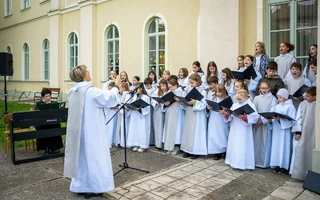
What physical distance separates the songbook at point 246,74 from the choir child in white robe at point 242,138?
0.56 meters

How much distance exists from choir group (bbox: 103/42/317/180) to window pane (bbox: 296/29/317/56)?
1.77 metres

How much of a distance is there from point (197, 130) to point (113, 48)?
868cm

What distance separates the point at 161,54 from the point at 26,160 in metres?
6.86

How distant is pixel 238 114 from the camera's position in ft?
18.7

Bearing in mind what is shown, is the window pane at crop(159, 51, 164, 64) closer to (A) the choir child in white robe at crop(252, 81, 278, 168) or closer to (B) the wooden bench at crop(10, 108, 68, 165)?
(B) the wooden bench at crop(10, 108, 68, 165)

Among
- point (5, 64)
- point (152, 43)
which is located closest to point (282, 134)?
point (152, 43)

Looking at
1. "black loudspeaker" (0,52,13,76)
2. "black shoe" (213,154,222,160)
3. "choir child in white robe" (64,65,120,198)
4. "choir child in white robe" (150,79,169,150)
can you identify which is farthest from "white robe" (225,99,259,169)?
"black loudspeaker" (0,52,13,76)

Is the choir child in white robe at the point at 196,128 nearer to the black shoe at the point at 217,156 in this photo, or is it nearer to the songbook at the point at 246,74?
the black shoe at the point at 217,156

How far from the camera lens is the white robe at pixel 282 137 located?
5.42 meters

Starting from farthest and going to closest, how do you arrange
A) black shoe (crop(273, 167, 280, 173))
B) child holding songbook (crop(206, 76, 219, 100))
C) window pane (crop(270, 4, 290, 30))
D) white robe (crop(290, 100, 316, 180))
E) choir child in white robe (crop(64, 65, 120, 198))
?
window pane (crop(270, 4, 290, 30)) < child holding songbook (crop(206, 76, 219, 100)) < black shoe (crop(273, 167, 280, 173)) < white robe (crop(290, 100, 316, 180)) < choir child in white robe (crop(64, 65, 120, 198))

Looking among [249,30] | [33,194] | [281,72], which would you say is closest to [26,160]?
[33,194]

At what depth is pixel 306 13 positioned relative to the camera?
8062 millimetres

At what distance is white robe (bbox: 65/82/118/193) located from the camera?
4.46m

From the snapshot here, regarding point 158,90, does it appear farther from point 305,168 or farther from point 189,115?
point 305,168
